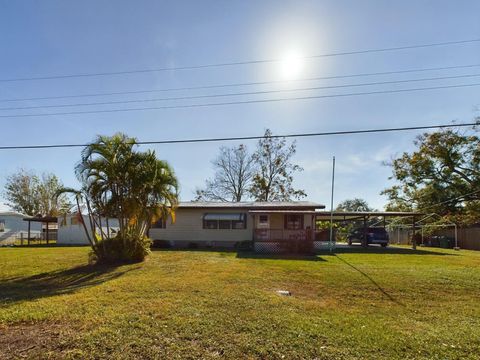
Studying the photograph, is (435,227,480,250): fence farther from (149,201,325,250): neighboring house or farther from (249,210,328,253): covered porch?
(149,201,325,250): neighboring house

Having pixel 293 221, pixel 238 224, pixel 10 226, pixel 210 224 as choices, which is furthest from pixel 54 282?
pixel 10 226

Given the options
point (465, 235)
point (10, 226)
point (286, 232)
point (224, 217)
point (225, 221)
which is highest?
point (224, 217)

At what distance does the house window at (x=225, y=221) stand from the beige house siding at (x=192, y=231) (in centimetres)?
25

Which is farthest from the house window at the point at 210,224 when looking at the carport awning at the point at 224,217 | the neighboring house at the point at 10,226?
the neighboring house at the point at 10,226

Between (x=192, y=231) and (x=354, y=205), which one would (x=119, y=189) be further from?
(x=354, y=205)

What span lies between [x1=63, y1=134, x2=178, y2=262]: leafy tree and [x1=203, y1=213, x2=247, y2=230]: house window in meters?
8.56

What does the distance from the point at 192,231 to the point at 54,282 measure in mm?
12957

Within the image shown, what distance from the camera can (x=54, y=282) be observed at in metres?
8.94

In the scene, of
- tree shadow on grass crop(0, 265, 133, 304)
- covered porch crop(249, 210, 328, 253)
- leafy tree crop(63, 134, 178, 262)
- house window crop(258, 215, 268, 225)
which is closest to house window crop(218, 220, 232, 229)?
covered porch crop(249, 210, 328, 253)

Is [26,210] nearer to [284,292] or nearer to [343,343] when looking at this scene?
[284,292]

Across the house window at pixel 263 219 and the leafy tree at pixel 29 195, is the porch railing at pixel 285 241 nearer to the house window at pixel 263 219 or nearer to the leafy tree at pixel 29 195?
the house window at pixel 263 219

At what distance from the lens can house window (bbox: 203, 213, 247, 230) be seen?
21078 millimetres

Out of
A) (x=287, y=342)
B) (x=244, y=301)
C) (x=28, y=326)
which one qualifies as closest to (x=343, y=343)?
(x=287, y=342)

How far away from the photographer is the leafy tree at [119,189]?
1205 centimetres
